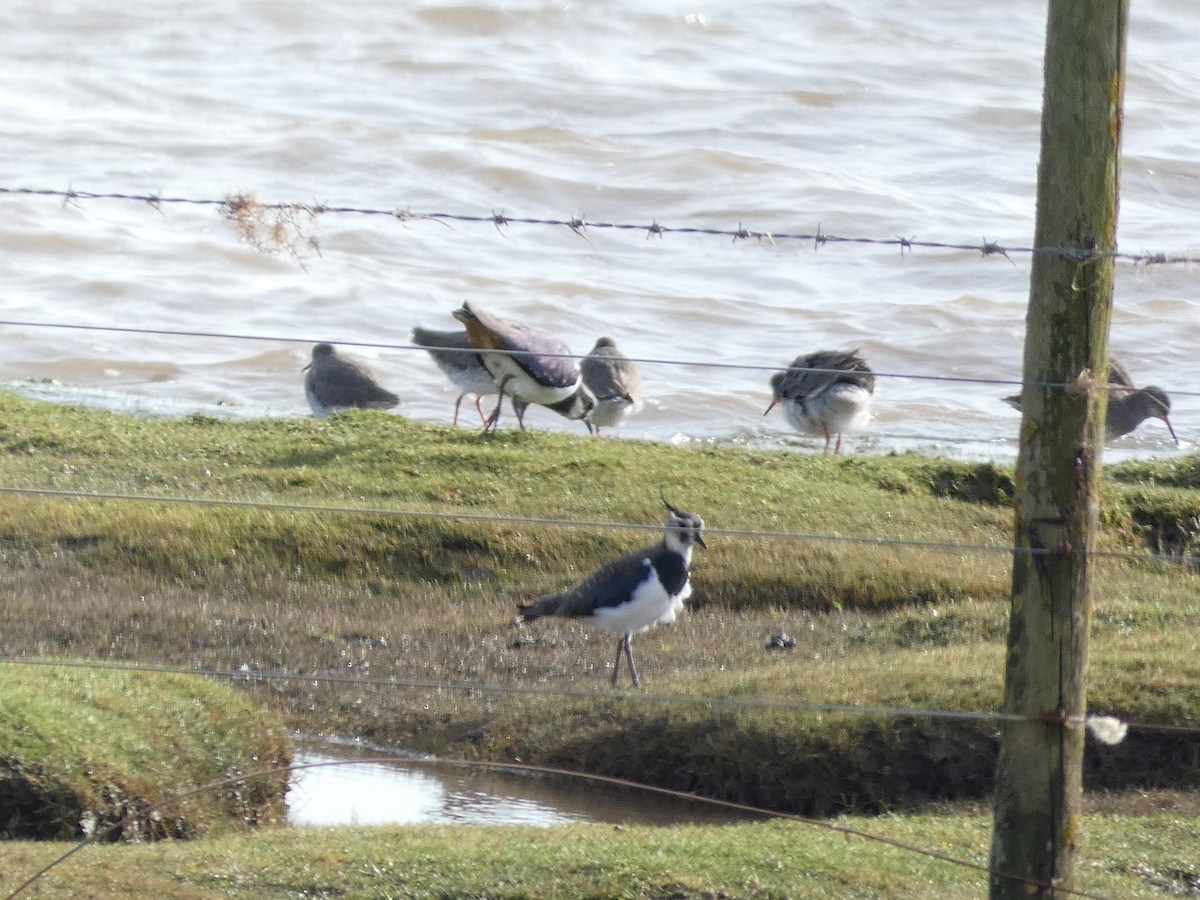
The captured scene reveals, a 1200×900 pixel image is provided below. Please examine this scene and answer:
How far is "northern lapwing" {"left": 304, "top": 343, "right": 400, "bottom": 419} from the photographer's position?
18.6 meters

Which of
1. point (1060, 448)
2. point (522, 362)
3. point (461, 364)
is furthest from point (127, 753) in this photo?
point (461, 364)

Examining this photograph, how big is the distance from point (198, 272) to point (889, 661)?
73.7 ft

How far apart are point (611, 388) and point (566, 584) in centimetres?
588

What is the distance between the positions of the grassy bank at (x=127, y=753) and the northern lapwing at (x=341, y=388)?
1037 centimetres

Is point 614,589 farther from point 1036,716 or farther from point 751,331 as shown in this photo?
point 751,331

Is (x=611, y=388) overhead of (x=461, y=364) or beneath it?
beneath

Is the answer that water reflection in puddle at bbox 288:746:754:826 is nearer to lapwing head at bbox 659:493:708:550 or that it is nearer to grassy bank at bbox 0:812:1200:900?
grassy bank at bbox 0:812:1200:900

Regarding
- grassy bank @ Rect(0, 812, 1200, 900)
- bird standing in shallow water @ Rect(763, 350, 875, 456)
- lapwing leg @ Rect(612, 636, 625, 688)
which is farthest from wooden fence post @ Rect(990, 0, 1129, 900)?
bird standing in shallow water @ Rect(763, 350, 875, 456)

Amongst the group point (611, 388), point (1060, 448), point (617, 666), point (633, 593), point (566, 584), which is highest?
point (1060, 448)

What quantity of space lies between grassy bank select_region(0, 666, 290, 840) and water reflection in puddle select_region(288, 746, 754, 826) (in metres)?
0.25

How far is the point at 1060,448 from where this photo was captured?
496 centimetres

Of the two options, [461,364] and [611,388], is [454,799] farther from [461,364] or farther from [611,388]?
[611,388]

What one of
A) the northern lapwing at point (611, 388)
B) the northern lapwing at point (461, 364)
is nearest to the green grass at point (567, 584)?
the northern lapwing at point (461, 364)

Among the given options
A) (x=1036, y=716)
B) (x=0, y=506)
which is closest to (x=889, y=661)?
(x=1036, y=716)
